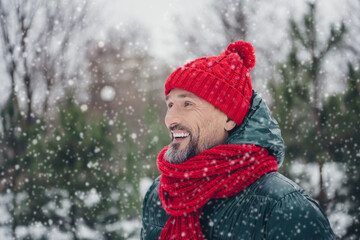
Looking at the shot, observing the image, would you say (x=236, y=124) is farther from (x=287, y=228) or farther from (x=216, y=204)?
(x=287, y=228)

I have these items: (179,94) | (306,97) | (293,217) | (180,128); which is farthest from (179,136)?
(306,97)

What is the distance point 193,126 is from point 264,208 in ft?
1.89

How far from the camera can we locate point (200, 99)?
1.94 metres

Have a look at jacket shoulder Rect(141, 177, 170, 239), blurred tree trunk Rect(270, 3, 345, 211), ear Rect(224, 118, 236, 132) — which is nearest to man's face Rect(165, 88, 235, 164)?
ear Rect(224, 118, 236, 132)

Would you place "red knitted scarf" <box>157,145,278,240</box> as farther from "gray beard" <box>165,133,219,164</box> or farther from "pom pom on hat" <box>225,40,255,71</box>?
"pom pom on hat" <box>225,40,255,71</box>

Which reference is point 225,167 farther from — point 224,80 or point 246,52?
point 246,52

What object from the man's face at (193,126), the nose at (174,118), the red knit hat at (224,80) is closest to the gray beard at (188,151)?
the man's face at (193,126)

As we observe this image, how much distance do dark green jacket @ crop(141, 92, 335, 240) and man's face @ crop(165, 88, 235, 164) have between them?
9cm

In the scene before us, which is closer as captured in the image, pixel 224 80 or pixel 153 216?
pixel 224 80

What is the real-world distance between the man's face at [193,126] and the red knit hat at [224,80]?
0.05 m

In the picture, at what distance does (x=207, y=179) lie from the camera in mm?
1776

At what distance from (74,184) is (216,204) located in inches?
139

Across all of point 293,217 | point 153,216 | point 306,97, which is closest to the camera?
point 293,217

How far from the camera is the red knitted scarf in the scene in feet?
5.64
